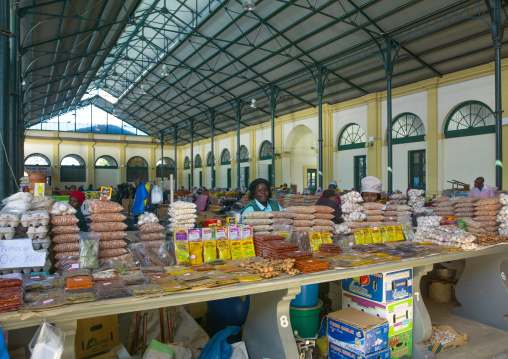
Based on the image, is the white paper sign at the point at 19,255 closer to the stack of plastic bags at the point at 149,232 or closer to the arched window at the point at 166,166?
the stack of plastic bags at the point at 149,232

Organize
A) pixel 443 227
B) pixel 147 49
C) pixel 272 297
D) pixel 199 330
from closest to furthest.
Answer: pixel 272 297 < pixel 199 330 < pixel 443 227 < pixel 147 49

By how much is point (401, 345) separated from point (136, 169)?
35624mm

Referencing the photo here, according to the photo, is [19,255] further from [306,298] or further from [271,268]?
[306,298]

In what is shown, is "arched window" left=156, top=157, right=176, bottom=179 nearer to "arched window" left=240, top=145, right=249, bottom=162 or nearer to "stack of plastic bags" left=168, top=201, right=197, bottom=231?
"arched window" left=240, top=145, right=249, bottom=162

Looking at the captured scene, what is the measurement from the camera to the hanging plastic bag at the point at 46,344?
174cm

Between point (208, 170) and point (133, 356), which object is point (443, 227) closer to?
point (133, 356)

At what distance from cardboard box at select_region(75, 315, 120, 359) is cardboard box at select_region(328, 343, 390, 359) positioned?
6.31ft

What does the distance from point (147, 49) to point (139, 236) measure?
19.1 metres

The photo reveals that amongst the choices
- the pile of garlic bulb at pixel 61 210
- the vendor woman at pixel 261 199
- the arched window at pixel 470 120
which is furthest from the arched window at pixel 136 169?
the pile of garlic bulb at pixel 61 210

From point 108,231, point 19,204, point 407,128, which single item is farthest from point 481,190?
point 407,128

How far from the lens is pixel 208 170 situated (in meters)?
32.8

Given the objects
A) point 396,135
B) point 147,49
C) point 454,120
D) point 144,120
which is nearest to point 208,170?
point 144,120

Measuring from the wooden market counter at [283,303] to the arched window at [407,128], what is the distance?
11600mm

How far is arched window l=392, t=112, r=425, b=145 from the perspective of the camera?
15097mm
